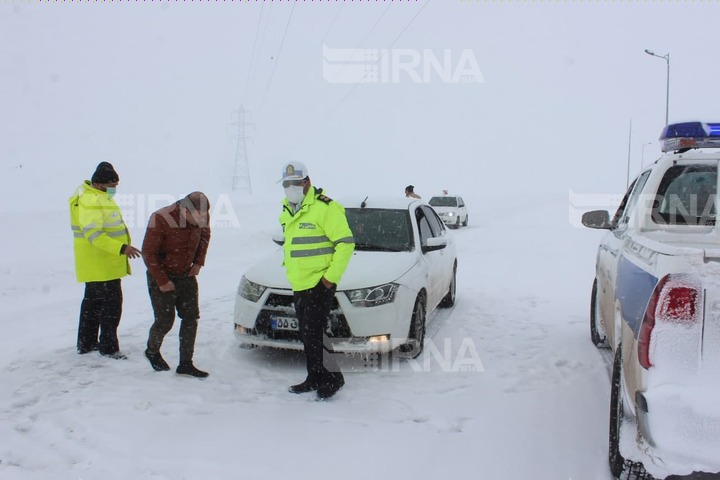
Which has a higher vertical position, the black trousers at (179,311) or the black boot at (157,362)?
the black trousers at (179,311)

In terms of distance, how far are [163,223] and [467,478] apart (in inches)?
125

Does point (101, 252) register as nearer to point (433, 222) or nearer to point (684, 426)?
point (433, 222)

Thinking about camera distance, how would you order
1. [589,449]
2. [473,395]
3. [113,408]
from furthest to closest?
[473,395]
[113,408]
[589,449]

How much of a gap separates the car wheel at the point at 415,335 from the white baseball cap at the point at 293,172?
196cm

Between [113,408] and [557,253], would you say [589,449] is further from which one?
[557,253]

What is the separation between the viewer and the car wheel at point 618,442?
3.09 meters

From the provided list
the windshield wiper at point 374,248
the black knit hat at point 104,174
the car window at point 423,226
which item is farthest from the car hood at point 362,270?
the black knit hat at point 104,174

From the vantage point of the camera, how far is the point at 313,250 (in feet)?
14.5

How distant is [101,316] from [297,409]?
2387 millimetres

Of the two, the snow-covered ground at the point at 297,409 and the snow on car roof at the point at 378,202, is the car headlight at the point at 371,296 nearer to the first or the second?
the snow-covered ground at the point at 297,409

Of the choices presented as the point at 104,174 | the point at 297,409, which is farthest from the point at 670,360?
the point at 104,174

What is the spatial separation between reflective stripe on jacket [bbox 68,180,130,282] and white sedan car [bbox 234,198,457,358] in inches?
48.9

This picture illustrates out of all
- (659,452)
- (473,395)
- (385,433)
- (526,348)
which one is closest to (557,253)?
(526,348)

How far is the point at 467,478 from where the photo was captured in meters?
3.40
